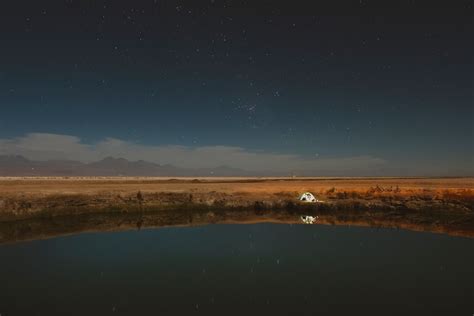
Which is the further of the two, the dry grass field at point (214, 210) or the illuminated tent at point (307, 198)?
the illuminated tent at point (307, 198)

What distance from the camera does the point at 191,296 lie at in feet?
42.5

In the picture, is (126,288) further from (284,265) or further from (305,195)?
(305,195)

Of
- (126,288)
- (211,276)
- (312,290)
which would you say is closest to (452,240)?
(312,290)

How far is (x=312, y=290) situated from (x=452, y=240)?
13489 mm

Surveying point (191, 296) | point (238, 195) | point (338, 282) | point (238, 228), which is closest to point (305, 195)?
point (238, 195)

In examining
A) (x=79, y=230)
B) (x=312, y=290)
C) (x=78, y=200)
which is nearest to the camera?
(x=312, y=290)

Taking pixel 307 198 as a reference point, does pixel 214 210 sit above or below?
below

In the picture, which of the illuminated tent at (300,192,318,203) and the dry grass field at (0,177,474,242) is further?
the illuminated tent at (300,192,318,203)

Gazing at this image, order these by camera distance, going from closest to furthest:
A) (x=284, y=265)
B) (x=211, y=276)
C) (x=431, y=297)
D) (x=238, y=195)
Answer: (x=431, y=297)
(x=211, y=276)
(x=284, y=265)
(x=238, y=195)

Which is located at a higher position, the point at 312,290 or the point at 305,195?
the point at 305,195

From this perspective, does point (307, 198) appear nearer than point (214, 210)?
No

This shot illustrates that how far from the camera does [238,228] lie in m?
27.3

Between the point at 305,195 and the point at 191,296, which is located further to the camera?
the point at 305,195

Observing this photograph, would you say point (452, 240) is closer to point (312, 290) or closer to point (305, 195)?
point (312, 290)
